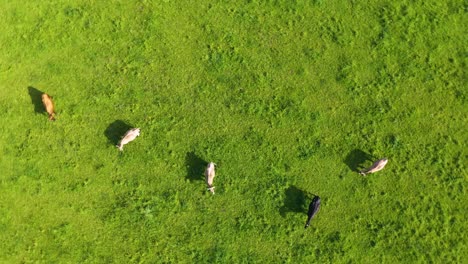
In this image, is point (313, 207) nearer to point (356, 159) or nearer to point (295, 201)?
point (295, 201)

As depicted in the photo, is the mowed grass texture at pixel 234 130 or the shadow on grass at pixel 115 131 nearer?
the mowed grass texture at pixel 234 130

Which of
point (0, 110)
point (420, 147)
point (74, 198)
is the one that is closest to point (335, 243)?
point (420, 147)

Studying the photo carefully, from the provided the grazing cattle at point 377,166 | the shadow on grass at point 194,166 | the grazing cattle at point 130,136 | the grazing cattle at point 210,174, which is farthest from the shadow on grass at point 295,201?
the grazing cattle at point 130,136

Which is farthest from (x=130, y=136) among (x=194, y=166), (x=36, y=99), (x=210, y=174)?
(x=36, y=99)

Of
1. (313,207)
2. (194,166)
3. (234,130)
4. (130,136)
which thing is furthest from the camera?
(234,130)

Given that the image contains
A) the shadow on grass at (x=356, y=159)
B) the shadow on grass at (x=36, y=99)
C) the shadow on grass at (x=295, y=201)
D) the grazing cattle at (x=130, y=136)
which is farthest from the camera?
the shadow on grass at (x=36, y=99)

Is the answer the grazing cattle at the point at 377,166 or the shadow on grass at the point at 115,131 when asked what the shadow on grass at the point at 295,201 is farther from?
the shadow on grass at the point at 115,131
